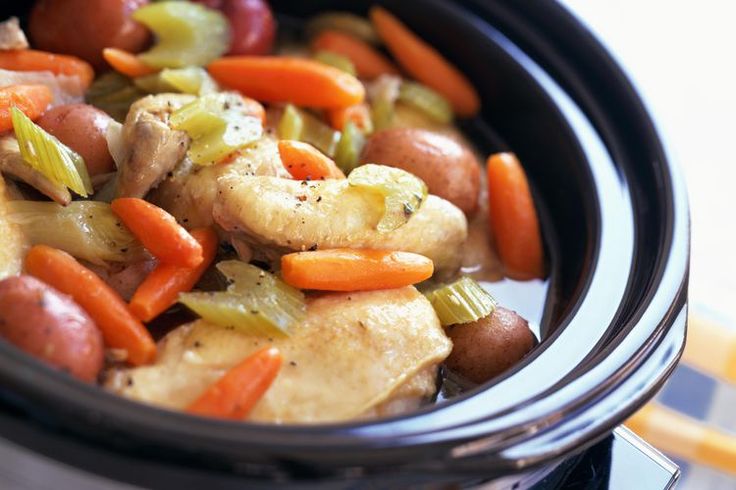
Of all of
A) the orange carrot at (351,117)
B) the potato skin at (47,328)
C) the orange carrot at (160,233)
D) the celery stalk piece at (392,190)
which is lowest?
the potato skin at (47,328)

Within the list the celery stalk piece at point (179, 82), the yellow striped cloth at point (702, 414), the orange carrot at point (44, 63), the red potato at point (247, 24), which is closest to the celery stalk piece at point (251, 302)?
the celery stalk piece at point (179, 82)

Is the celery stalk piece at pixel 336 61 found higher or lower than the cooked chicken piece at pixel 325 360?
higher

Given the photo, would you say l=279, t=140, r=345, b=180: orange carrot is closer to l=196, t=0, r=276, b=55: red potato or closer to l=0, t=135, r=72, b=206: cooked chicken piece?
l=0, t=135, r=72, b=206: cooked chicken piece

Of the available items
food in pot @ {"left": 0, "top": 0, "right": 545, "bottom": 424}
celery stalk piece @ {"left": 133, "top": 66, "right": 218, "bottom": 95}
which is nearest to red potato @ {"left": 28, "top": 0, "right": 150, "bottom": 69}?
food in pot @ {"left": 0, "top": 0, "right": 545, "bottom": 424}

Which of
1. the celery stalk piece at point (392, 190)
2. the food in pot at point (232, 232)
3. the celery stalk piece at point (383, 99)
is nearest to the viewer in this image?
the food in pot at point (232, 232)

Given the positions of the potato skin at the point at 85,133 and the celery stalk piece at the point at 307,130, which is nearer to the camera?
the potato skin at the point at 85,133

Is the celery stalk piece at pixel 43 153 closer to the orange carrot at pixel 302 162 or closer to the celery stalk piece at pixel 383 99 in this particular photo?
the orange carrot at pixel 302 162
